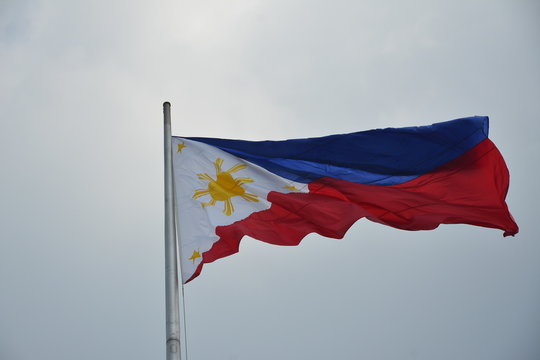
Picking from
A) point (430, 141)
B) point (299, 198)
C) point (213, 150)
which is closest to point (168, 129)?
point (213, 150)

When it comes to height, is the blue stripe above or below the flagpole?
above

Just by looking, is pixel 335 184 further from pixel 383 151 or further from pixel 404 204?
pixel 404 204

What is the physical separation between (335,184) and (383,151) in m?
1.41

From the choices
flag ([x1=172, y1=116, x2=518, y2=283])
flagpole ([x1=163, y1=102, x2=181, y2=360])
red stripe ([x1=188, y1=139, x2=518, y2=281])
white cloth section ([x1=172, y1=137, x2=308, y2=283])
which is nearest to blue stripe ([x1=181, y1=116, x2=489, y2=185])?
flag ([x1=172, y1=116, x2=518, y2=283])

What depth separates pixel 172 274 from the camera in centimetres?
1170

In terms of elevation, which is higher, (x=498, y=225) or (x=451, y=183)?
(x=451, y=183)

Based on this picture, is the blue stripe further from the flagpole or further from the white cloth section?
the flagpole

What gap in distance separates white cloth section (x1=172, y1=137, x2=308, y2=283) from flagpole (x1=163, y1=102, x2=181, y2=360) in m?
0.64

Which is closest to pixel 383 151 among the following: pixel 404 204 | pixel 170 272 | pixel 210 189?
pixel 404 204

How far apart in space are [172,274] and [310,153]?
511 centimetres

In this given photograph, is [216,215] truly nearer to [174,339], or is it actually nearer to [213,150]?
[213,150]

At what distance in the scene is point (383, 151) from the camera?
1588 centimetres

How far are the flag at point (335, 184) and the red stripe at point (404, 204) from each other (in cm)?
2

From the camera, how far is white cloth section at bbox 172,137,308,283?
43.7 feet
